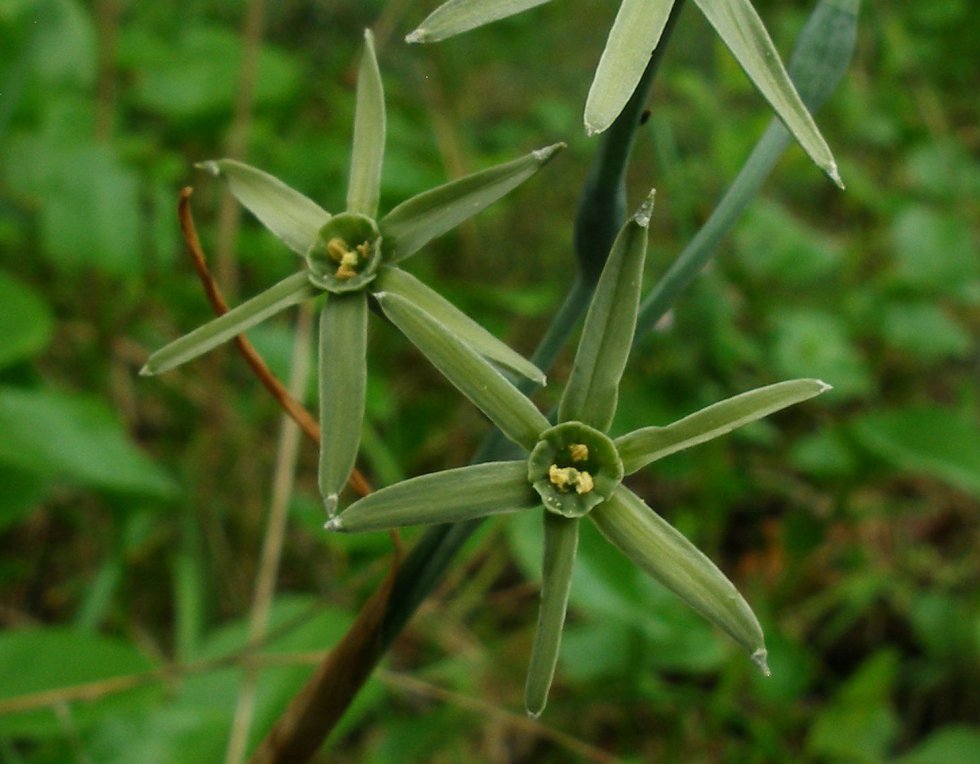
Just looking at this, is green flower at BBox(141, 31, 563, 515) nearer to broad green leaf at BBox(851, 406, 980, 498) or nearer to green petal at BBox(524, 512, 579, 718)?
green petal at BBox(524, 512, 579, 718)

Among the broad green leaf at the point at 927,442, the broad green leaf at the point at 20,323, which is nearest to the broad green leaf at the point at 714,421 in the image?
the broad green leaf at the point at 20,323

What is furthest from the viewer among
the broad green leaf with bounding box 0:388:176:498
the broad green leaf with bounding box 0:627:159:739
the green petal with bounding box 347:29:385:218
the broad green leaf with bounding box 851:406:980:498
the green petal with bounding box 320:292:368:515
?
the broad green leaf with bounding box 851:406:980:498

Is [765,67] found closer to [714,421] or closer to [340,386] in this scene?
[714,421]

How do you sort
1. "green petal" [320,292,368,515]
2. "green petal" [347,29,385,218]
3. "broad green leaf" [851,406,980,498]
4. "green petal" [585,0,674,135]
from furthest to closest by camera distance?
"broad green leaf" [851,406,980,498], "green petal" [347,29,385,218], "green petal" [320,292,368,515], "green petal" [585,0,674,135]

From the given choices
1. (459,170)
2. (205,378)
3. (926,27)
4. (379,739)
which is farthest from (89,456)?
(926,27)

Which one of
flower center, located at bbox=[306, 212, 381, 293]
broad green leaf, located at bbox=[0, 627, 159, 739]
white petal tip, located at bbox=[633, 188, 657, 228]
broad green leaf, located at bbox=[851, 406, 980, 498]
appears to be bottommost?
broad green leaf, located at bbox=[851, 406, 980, 498]

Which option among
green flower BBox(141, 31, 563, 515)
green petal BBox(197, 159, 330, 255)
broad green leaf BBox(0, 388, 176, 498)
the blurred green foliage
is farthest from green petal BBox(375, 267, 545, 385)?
broad green leaf BBox(0, 388, 176, 498)

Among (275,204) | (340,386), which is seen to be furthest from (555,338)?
(275,204)

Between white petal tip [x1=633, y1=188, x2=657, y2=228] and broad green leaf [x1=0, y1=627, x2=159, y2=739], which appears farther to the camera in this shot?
broad green leaf [x1=0, y1=627, x2=159, y2=739]
